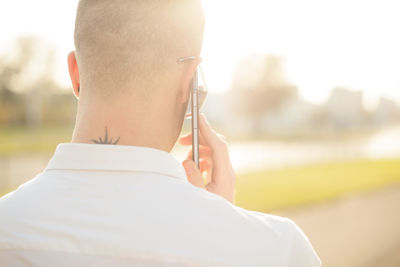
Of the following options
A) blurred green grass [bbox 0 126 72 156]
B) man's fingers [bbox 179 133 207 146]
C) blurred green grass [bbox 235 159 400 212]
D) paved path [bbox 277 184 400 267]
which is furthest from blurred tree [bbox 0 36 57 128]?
man's fingers [bbox 179 133 207 146]

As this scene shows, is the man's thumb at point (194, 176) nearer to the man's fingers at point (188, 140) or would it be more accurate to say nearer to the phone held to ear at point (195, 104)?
the phone held to ear at point (195, 104)

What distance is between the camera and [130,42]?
1.28m

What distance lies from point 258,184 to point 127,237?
969cm


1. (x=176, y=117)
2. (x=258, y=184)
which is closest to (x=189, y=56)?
(x=176, y=117)


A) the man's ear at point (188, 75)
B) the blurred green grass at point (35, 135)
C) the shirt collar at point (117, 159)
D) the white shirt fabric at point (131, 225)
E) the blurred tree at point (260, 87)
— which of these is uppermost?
the man's ear at point (188, 75)

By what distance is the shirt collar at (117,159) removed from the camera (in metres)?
1.16

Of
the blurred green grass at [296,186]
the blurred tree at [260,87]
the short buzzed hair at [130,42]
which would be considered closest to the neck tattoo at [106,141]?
the short buzzed hair at [130,42]

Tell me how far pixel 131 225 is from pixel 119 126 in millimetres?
331

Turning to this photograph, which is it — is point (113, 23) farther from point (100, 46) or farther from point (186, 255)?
point (186, 255)

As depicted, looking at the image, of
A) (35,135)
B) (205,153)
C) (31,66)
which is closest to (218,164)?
(205,153)

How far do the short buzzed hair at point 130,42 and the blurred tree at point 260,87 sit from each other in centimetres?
5302

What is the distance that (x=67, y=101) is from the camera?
45.0m

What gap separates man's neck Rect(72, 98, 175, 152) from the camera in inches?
48.7

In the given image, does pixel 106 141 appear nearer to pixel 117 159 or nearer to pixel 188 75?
pixel 117 159
